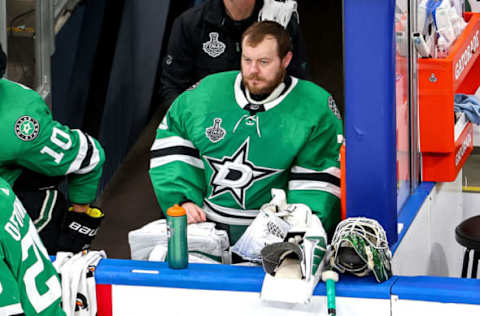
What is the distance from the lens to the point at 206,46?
4.45 meters

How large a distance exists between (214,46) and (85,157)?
3.47ft

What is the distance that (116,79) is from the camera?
6781mm

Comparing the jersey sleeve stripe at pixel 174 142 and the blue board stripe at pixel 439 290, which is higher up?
the jersey sleeve stripe at pixel 174 142

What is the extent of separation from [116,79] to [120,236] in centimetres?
131

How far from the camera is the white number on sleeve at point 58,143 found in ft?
11.3

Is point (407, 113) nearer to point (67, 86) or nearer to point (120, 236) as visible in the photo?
point (120, 236)

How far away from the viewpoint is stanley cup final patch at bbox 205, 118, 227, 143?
3.39 m

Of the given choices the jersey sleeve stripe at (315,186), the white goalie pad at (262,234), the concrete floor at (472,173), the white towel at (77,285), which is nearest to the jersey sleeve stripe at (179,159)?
the jersey sleeve stripe at (315,186)

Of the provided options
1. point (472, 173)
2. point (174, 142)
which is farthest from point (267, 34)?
point (472, 173)

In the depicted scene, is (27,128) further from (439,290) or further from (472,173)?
(472,173)

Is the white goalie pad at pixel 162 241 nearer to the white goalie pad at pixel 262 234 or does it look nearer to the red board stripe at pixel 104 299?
the white goalie pad at pixel 262 234

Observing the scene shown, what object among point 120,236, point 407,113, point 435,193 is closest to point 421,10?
point 407,113

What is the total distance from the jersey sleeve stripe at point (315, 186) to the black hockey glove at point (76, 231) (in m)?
0.85

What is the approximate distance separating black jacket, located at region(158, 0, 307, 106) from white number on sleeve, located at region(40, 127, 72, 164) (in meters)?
1.07
